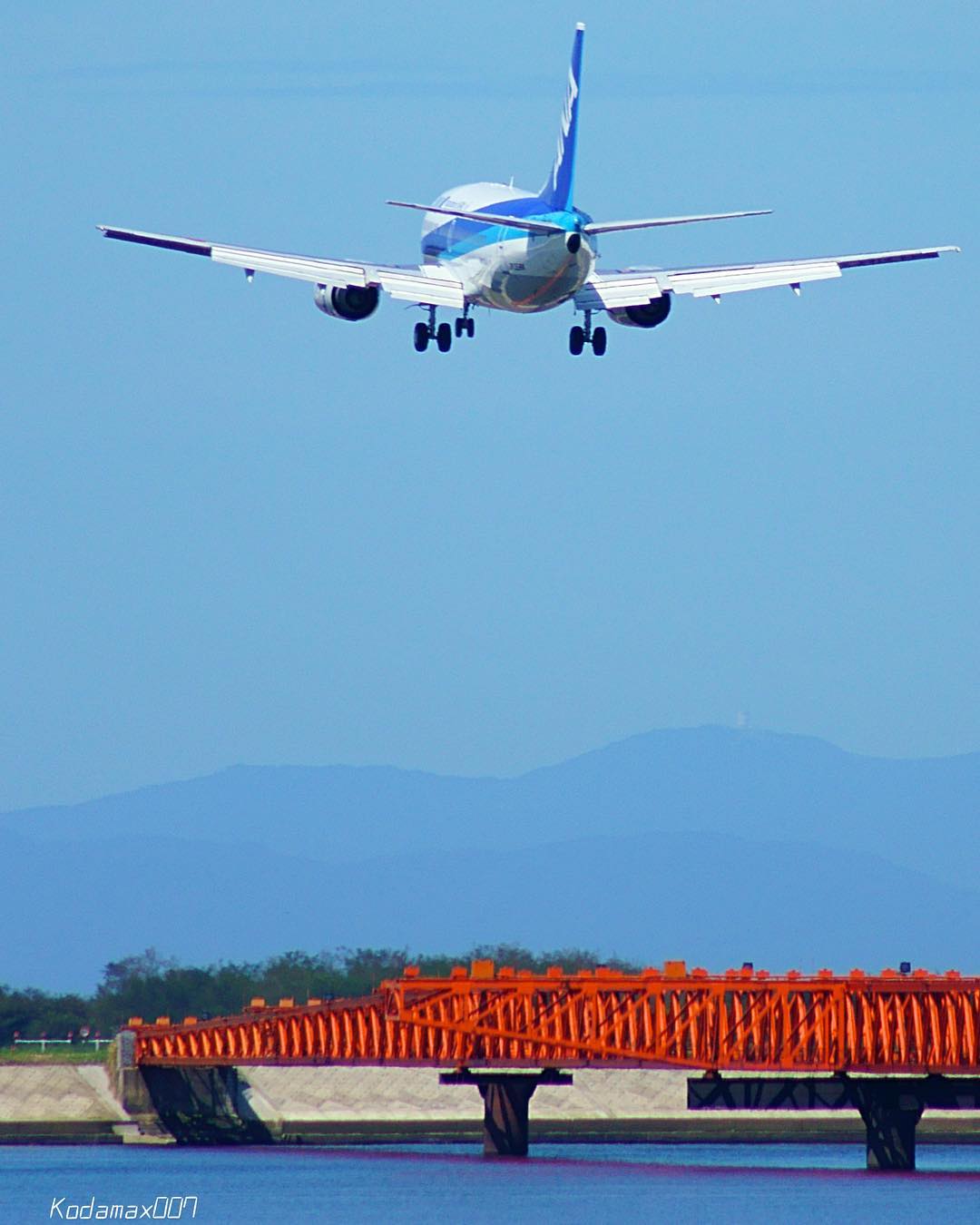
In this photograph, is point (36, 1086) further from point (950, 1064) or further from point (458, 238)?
point (458, 238)

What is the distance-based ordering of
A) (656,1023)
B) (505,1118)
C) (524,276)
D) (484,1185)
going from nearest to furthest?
1. (524,276)
2. (484,1185)
3. (656,1023)
4. (505,1118)

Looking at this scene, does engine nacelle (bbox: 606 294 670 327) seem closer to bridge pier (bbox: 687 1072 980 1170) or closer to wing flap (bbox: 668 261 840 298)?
wing flap (bbox: 668 261 840 298)

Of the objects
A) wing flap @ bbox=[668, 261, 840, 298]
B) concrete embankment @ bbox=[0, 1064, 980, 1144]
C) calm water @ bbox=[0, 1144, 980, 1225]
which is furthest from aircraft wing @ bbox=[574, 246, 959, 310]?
concrete embankment @ bbox=[0, 1064, 980, 1144]

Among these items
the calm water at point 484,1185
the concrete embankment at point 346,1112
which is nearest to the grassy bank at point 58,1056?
the concrete embankment at point 346,1112

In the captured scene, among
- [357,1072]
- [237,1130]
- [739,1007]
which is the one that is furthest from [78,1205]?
[357,1072]

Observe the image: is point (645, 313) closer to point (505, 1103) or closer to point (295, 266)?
point (295, 266)

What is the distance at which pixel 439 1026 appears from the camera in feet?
506

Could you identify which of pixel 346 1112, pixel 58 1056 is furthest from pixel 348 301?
pixel 346 1112

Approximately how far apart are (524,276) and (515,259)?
0.85 metres

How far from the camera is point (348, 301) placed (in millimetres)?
122188

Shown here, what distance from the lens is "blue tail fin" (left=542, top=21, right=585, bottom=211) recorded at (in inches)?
5094

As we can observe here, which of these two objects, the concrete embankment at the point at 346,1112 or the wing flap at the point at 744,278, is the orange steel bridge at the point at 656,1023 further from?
the wing flap at the point at 744,278

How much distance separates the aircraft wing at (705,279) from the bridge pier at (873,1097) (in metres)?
37.9

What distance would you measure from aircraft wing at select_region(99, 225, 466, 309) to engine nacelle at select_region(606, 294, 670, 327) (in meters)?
5.98
